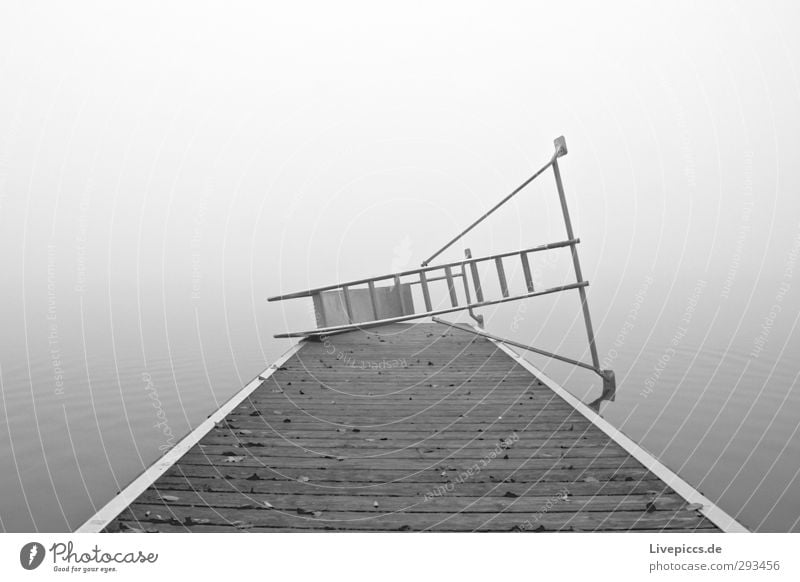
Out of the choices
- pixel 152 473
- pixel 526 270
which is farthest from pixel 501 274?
pixel 152 473

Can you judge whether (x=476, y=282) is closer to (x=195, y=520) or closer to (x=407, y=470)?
(x=407, y=470)

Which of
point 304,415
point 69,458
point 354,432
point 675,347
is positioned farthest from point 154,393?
point 675,347

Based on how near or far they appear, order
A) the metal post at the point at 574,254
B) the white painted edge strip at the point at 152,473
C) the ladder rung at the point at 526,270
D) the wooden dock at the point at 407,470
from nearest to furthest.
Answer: the white painted edge strip at the point at 152,473
the wooden dock at the point at 407,470
the metal post at the point at 574,254
the ladder rung at the point at 526,270

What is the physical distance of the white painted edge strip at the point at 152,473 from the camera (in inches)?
104

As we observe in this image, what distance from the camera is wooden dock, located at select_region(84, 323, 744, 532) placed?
2783 mm

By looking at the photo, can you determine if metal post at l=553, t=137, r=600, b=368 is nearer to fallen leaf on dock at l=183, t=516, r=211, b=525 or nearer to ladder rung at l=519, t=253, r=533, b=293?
ladder rung at l=519, t=253, r=533, b=293

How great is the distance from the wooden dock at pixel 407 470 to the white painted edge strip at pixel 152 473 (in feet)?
0.04

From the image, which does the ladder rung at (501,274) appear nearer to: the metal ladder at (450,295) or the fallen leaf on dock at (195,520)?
the metal ladder at (450,295)

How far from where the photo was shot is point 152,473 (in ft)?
10.8

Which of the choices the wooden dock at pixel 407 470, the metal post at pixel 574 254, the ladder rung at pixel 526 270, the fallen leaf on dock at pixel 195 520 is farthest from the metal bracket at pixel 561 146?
the fallen leaf on dock at pixel 195 520
